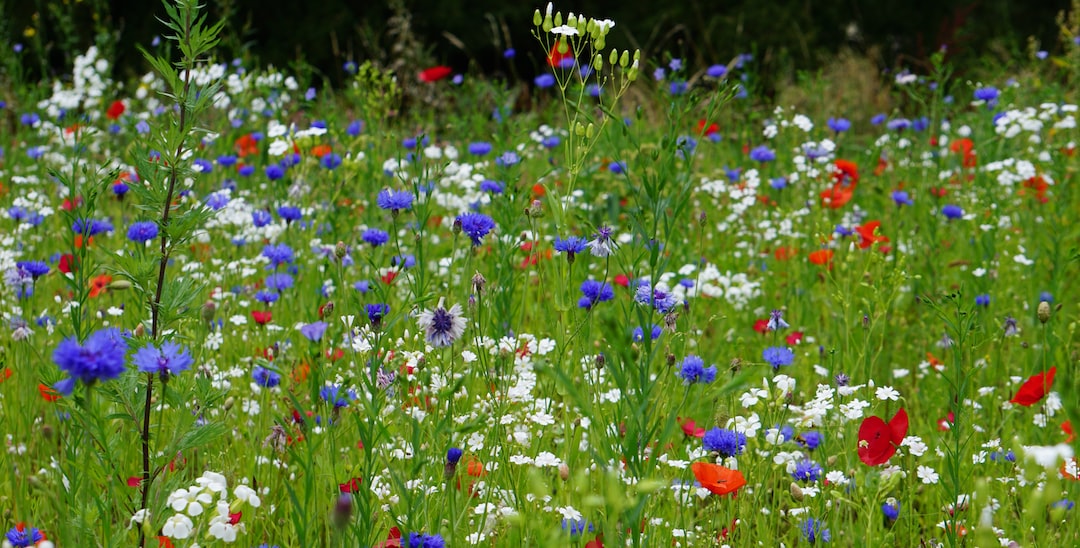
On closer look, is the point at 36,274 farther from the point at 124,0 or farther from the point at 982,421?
the point at 124,0

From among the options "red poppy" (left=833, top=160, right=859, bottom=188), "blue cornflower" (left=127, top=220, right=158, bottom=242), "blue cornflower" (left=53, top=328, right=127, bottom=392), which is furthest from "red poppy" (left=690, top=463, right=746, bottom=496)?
"red poppy" (left=833, top=160, right=859, bottom=188)

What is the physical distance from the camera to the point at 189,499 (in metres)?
1.14

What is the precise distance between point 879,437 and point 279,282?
1.53m

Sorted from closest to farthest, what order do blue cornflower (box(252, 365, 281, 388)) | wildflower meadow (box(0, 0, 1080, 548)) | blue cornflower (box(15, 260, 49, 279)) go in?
1. wildflower meadow (box(0, 0, 1080, 548))
2. blue cornflower (box(252, 365, 281, 388))
3. blue cornflower (box(15, 260, 49, 279))

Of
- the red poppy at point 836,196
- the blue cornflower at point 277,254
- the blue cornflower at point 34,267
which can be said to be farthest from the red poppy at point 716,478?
the red poppy at point 836,196

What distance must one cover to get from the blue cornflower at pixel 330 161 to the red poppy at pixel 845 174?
1.60 metres

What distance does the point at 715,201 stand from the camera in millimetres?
3881

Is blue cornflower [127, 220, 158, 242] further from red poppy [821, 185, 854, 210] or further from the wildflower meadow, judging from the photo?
red poppy [821, 185, 854, 210]

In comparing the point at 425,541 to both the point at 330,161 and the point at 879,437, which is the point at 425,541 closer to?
the point at 879,437

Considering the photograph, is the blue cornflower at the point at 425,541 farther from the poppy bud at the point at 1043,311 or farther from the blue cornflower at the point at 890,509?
the poppy bud at the point at 1043,311

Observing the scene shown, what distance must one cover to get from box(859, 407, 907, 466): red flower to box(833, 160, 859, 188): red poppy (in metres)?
1.87

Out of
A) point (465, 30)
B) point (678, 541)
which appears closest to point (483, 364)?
point (678, 541)

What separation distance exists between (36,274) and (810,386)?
5.58ft

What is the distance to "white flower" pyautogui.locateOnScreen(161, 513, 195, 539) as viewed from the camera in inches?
43.9
